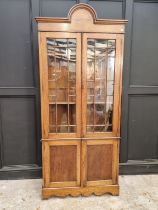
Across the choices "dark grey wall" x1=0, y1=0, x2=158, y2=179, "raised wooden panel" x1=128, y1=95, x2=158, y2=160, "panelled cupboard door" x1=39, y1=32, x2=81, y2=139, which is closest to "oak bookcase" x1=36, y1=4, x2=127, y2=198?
"panelled cupboard door" x1=39, y1=32, x2=81, y2=139

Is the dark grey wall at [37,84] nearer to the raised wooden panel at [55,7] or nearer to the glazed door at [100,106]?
the raised wooden panel at [55,7]

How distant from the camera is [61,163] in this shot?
2238 mm

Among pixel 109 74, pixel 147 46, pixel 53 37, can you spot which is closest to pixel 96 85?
pixel 109 74

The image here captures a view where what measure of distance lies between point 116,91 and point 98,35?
64 centimetres

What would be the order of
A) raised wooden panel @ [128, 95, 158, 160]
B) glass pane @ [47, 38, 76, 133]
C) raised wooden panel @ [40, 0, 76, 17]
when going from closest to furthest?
glass pane @ [47, 38, 76, 133], raised wooden panel @ [40, 0, 76, 17], raised wooden panel @ [128, 95, 158, 160]

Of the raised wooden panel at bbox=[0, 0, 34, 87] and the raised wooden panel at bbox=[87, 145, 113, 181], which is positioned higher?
the raised wooden panel at bbox=[0, 0, 34, 87]

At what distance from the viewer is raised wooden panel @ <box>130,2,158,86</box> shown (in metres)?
2.54

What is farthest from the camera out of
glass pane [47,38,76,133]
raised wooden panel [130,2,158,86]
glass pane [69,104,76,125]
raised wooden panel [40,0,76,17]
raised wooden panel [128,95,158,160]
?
raised wooden panel [128,95,158,160]

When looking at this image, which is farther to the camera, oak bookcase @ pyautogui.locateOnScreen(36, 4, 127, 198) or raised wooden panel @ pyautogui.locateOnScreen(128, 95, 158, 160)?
raised wooden panel @ pyautogui.locateOnScreen(128, 95, 158, 160)

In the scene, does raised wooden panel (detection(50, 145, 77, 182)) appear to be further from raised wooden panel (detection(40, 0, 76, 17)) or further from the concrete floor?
raised wooden panel (detection(40, 0, 76, 17))

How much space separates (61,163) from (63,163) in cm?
2

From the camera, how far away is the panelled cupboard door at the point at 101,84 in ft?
6.83

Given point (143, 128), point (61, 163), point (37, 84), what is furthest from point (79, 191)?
point (37, 84)

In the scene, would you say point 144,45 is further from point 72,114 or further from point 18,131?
point 18,131
